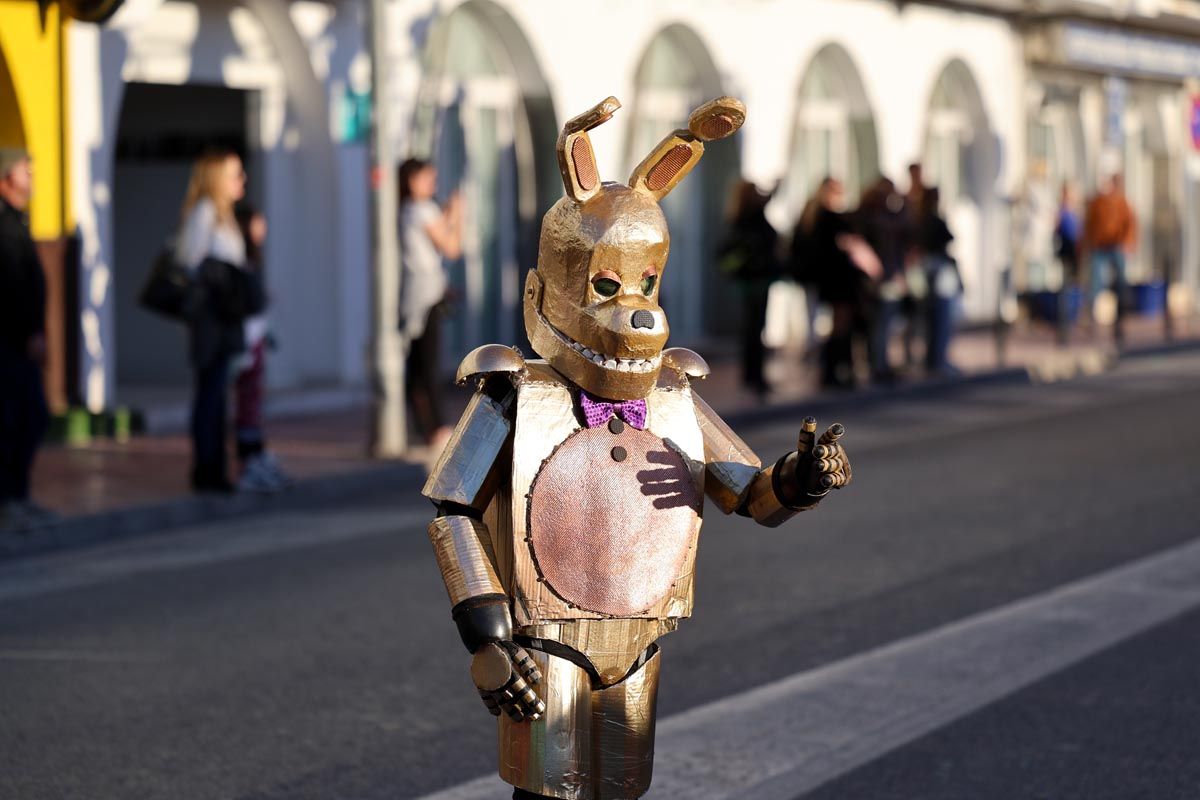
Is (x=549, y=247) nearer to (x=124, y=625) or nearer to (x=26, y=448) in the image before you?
(x=124, y=625)

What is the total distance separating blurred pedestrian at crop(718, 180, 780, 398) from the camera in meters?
17.0

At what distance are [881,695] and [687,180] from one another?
15.4 metres

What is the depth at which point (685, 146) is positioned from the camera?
4.25 metres

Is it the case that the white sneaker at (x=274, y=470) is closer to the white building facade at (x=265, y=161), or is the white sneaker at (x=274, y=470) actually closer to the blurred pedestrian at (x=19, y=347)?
the blurred pedestrian at (x=19, y=347)

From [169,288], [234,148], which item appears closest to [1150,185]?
[234,148]

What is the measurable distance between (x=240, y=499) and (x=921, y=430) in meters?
6.03

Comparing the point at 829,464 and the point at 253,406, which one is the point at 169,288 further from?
the point at 829,464

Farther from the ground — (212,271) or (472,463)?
(212,271)

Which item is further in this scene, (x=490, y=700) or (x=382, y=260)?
(x=382, y=260)

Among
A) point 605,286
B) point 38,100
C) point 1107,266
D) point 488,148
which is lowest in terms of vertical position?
point 1107,266

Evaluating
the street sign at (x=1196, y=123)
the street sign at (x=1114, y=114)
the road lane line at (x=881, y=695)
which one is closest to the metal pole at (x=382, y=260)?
the road lane line at (x=881, y=695)

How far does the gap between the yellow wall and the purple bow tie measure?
1114 centimetres

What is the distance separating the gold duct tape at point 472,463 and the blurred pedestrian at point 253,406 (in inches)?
302

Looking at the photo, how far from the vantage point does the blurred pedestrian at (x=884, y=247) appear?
1784 cm
